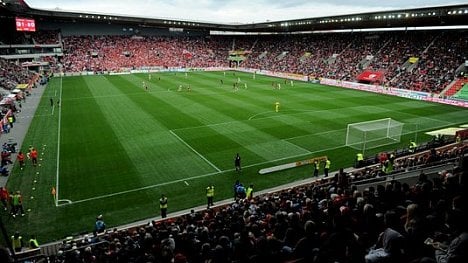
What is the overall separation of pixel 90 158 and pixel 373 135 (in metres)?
21.3

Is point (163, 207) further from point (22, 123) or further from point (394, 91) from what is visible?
point (394, 91)

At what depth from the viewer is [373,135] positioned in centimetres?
2795

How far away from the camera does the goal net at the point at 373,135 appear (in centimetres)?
2678

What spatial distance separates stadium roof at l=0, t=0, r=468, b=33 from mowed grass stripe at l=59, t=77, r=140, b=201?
115ft

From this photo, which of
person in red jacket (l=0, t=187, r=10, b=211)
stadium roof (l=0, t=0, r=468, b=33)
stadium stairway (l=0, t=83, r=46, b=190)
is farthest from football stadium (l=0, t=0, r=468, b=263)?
stadium roof (l=0, t=0, r=468, b=33)

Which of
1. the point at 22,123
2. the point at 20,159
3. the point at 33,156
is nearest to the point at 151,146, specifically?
the point at 33,156

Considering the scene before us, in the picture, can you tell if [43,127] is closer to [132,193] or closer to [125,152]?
[125,152]

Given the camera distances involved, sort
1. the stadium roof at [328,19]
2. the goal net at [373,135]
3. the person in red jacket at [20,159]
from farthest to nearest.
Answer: the stadium roof at [328,19]
the goal net at [373,135]
the person in red jacket at [20,159]

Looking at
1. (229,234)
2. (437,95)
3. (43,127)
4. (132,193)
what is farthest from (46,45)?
(229,234)

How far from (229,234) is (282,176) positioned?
12944 millimetres

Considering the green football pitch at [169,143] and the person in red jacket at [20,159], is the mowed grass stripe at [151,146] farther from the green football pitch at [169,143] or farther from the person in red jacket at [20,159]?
the person in red jacket at [20,159]

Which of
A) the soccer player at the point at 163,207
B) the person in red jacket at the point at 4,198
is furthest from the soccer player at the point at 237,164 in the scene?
the person in red jacket at the point at 4,198

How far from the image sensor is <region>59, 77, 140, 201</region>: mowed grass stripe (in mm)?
19875

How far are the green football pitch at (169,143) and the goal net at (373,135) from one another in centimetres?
72
